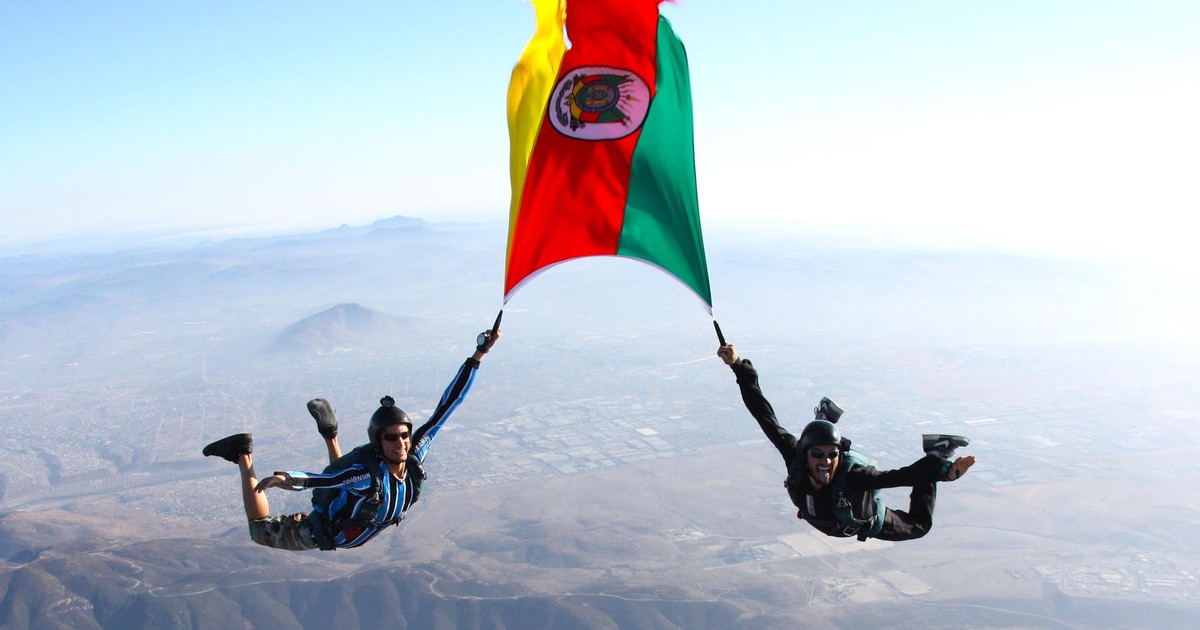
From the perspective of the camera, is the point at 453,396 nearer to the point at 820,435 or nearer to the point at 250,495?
the point at 250,495

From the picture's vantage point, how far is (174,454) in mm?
158750

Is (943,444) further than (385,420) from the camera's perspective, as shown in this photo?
No

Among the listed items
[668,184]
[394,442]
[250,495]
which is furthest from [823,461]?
[250,495]

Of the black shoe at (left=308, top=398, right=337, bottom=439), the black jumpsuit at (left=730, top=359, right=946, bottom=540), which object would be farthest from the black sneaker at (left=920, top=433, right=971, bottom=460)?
the black shoe at (left=308, top=398, right=337, bottom=439)

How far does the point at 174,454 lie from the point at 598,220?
557ft

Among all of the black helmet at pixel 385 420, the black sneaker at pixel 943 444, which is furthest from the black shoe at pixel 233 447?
the black sneaker at pixel 943 444

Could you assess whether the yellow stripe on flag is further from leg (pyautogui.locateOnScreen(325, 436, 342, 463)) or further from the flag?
leg (pyautogui.locateOnScreen(325, 436, 342, 463))

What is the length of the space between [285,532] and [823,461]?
4.75 m

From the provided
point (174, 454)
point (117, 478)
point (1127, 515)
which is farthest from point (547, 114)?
point (174, 454)

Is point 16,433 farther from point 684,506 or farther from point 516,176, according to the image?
point 516,176

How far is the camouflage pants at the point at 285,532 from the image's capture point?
7848mm

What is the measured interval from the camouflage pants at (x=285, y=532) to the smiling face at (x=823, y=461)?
4450 mm

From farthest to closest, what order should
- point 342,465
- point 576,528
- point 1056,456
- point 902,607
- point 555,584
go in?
point 1056,456 → point 576,528 → point 555,584 → point 902,607 → point 342,465

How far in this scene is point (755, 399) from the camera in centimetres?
836
